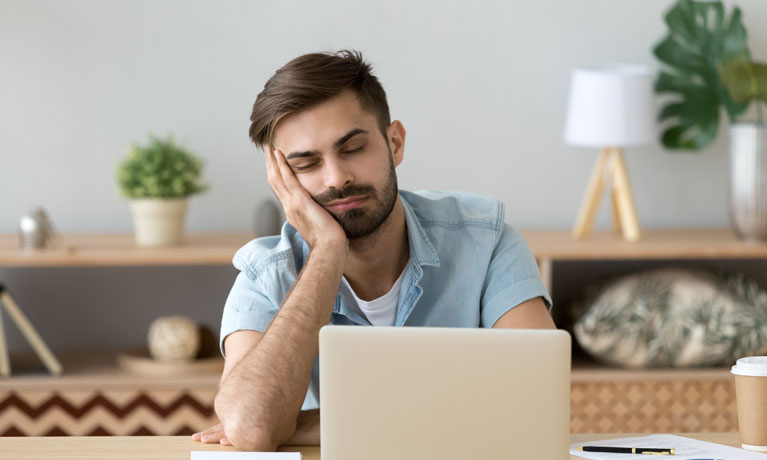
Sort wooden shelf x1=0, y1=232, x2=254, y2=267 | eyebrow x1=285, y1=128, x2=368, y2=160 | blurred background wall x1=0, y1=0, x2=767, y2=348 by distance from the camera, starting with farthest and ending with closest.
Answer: blurred background wall x1=0, y1=0, x2=767, y2=348, wooden shelf x1=0, y1=232, x2=254, y2=267, eyebrow x1=285, y1=128, x2=368, y2=160

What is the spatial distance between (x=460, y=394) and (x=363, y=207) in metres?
0.65

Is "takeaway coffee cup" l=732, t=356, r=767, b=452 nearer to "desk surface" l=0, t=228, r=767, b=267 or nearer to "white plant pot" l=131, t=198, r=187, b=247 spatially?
"desk surface" l=0, t=228, r=767, b=267

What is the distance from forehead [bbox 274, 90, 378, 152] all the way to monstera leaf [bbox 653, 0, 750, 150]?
5.73ft

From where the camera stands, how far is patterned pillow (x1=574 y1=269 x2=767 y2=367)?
110 inches

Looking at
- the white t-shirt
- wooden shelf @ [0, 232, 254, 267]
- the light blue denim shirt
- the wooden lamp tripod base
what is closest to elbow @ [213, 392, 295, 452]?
the light blue denim shirt

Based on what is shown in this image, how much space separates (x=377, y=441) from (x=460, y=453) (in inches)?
3.9

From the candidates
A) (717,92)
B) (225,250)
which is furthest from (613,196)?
(225,250)

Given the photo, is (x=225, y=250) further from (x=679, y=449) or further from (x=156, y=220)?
(x=679, y=449)

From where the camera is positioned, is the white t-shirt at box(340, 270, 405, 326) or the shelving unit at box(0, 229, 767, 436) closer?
the white t-shirt at box(340, 270, 405, 326)

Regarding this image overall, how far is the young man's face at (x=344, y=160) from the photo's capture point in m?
1.70

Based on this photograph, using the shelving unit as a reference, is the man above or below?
above

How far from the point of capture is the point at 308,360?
156 cm

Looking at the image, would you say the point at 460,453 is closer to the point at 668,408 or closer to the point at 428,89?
the point at 668,408

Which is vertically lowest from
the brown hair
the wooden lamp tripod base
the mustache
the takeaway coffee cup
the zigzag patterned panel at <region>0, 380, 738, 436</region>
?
the zigzag patterned panel at <region>0, 380, 738, 436</region>
